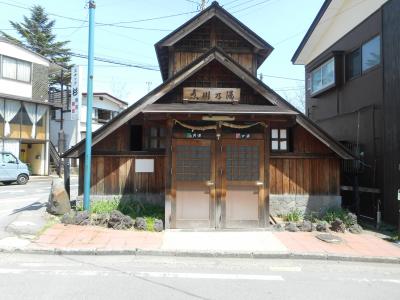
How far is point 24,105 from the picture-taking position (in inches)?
1201

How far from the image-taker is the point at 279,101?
11.1m

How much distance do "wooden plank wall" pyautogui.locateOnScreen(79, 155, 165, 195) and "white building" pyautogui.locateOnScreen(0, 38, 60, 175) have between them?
1948 centimetres

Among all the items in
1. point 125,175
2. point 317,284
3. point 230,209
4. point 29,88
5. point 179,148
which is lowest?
point 317,284

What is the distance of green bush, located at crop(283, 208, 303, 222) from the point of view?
11984mm

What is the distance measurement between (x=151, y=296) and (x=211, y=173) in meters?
5.60

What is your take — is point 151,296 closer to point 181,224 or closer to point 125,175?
point 181,224

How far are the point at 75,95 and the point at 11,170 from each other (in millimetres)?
12705

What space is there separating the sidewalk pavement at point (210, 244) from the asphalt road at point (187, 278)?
0.25 metres

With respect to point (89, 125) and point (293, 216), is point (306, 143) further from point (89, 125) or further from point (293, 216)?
point (89, 125)

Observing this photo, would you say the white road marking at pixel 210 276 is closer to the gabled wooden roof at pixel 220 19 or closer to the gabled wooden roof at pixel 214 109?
the gabled wooden roof at pixel 214 109

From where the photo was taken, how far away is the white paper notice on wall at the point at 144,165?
40.4 feet

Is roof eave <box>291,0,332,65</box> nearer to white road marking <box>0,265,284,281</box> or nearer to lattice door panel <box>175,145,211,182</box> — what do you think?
lattice door panel <box>175,145,211,182</box>

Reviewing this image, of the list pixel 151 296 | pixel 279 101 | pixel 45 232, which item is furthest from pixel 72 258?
pixel 279 101

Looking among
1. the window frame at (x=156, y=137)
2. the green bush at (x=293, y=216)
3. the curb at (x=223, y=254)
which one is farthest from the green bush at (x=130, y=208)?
the green bush at (x=293, y=216)
